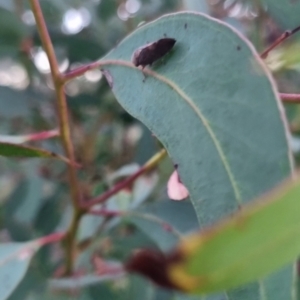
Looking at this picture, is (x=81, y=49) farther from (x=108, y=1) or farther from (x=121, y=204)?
(x=121, y=204)

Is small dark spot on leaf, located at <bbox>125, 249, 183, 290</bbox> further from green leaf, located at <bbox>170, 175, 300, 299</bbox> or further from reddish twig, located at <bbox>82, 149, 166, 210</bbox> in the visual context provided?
reddish twig, located at <bbox>82, 149, 166, 210</bbox>

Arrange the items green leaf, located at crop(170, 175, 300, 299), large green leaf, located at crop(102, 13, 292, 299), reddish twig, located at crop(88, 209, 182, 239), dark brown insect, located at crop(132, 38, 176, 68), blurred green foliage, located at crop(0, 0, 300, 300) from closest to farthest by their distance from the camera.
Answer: green leaf, located at crop(170, 175, 300, 299), large green leaf, located at crop(102, 13, 292, 299), dark brown insect, located at crop(132, 38, 176, 68), reddish twig, located at crop(88, 209, 182, 239), blurred green foliage, located at crop(0, 0, 300, 300)

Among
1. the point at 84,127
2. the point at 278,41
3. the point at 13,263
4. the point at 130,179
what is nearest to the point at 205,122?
the point at 278,41

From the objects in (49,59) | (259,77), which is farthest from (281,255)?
(49,59)

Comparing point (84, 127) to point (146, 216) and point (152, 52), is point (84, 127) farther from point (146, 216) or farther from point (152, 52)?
point (152, 52)

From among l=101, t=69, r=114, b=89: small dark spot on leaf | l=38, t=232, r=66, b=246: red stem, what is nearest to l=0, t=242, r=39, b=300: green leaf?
l=38, t=232, r=66, b=246: red stem

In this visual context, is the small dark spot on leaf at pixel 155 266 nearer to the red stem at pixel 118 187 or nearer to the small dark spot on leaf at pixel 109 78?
the small dark spot on leaf at pixel 109 78
